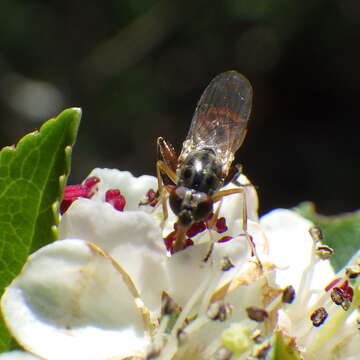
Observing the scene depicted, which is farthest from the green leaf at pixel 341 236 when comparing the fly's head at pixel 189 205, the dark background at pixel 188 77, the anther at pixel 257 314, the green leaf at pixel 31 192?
the dark background at pixel 188 77

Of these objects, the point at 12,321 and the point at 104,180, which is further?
the point at 104,180

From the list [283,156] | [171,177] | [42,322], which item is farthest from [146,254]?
[283,156]

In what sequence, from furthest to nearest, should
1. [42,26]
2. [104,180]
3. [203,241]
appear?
[42,26]
[104,180]
[203,241]

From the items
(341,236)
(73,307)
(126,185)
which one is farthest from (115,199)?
(341,236)

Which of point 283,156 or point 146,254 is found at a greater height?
point 146,254

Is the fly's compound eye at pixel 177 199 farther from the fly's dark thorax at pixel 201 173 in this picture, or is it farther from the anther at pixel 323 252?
the anther at pixel 323 252

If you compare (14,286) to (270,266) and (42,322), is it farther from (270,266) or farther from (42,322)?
(270,266)

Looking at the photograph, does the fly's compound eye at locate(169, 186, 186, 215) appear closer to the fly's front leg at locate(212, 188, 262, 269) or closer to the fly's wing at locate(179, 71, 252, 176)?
the fly's front leg at locate(212, 188, 262, 269)

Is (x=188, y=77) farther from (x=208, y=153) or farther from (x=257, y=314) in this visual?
(x=257, y=314)
